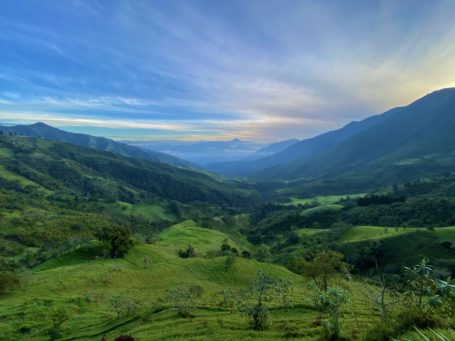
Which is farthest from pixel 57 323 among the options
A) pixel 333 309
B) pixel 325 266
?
pixel 325 266

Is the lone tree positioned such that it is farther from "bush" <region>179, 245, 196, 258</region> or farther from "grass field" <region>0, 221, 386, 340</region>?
"bush" <region>179, 245, 196, 258</region>

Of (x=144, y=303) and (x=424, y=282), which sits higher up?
(x=424, y=282)

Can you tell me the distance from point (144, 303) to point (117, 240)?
126ft

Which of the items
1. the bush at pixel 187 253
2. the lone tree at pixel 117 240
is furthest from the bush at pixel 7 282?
the bush at pixel 187 253

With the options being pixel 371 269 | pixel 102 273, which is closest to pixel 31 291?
pixel 102 273

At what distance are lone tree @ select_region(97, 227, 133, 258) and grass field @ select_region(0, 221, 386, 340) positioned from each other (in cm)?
279

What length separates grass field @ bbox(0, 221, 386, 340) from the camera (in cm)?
3288

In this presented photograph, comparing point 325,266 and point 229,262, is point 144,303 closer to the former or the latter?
point 325,266

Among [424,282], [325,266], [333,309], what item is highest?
[424,282]

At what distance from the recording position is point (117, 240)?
9181 centimetres

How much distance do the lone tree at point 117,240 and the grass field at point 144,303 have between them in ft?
9.17

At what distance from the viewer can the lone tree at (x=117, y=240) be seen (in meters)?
91.4

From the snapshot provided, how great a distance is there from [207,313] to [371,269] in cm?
10382

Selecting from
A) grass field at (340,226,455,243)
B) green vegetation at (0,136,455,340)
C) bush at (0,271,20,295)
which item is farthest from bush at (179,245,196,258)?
grass field at (340,226,455,243)
